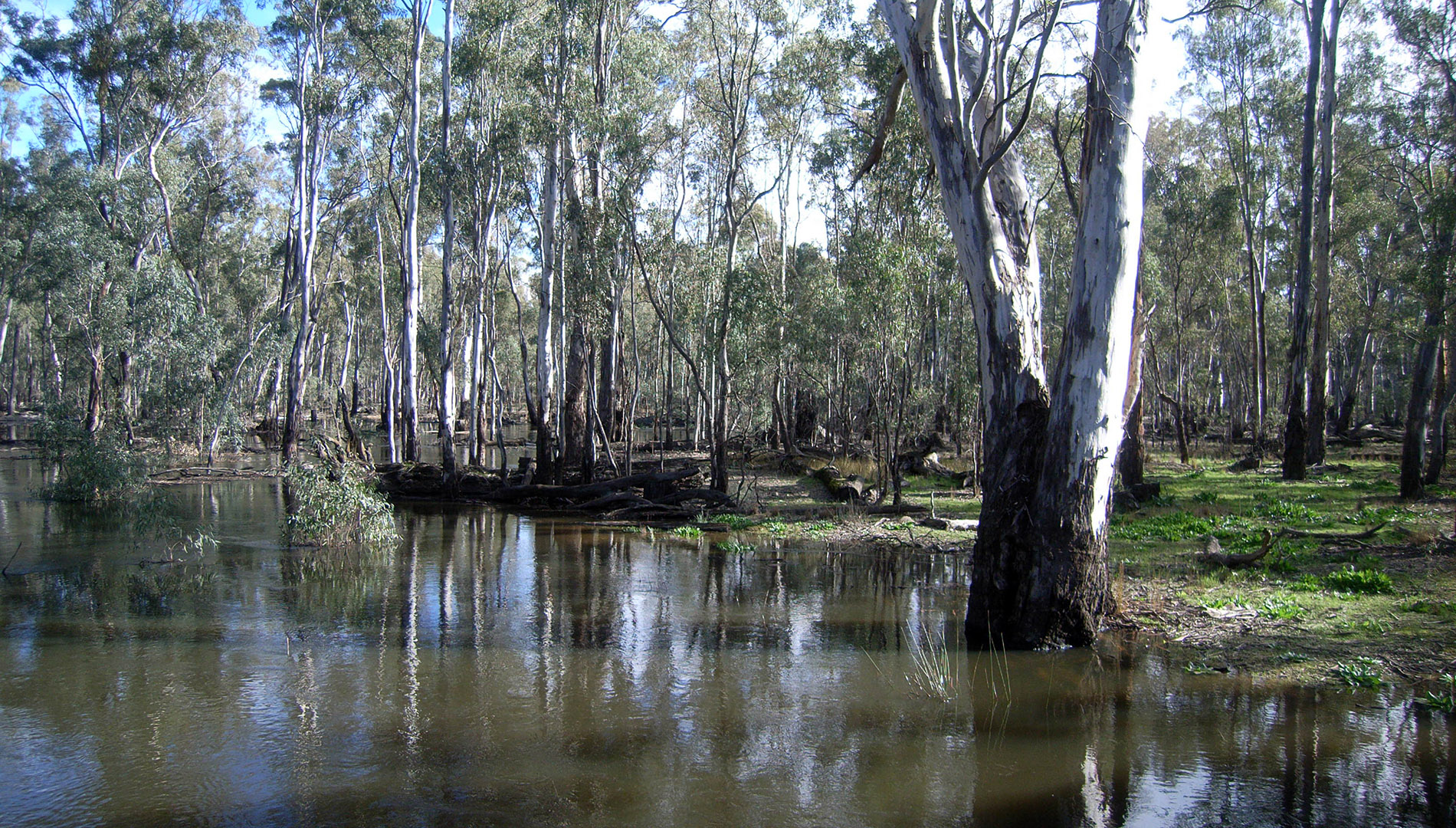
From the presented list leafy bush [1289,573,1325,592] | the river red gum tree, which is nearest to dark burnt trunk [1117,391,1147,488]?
leafy bush [1289,573,1325,592]

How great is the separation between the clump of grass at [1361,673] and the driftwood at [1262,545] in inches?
103

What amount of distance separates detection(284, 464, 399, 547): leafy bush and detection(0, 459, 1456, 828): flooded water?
2.79 m

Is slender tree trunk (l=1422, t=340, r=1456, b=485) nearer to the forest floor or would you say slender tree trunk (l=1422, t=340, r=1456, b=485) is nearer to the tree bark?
the forest floor

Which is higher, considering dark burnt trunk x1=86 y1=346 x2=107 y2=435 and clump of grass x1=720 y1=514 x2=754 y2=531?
dark burnt trunk x1=86 y1=346 x2=107 y2=435

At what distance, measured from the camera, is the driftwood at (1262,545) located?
8859mm

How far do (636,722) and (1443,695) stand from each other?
5.33 m

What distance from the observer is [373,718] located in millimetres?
5820

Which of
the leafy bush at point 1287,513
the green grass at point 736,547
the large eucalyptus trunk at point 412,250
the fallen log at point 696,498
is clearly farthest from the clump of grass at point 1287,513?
the large eucalyptus trunk at point 412,250

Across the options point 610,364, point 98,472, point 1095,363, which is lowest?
point 98,472

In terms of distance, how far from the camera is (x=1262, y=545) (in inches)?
364

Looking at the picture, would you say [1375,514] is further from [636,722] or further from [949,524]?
[636,722]

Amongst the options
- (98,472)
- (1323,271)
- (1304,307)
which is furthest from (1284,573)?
(98,472)

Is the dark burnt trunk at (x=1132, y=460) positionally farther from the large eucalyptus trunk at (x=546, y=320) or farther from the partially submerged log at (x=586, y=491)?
the large eucalyptus trunk at (x=546, y=320)

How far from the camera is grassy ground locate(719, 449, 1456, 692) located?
21.4 ft
